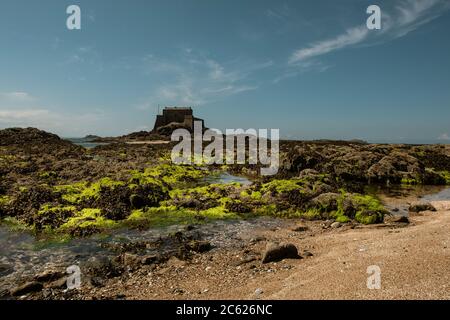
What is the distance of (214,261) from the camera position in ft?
47.2

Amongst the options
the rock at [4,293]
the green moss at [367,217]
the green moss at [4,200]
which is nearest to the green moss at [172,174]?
the green moss at [4,200]

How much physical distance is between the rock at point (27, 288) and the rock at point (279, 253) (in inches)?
341

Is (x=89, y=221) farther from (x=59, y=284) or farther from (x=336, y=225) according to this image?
(x=336, y=225)

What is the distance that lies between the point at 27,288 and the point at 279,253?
9.70 metres

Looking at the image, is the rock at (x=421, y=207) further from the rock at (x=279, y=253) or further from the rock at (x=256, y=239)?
the rock at (x=279, y=253)

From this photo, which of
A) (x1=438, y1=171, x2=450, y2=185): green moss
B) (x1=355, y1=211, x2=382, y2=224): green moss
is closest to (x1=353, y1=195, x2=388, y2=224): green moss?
(x1=355, y1=211, x2=382, y2=224): green moss

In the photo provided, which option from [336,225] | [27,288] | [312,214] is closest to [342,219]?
[336,225]

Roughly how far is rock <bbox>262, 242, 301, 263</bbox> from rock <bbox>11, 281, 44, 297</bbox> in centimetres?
865

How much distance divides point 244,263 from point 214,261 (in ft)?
4.60

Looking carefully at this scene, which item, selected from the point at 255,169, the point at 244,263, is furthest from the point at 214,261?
the point at 255,169

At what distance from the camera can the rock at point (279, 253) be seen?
13.7 meters

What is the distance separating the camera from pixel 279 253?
13797 millimetres

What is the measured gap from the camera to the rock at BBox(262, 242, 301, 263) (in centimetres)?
1370
